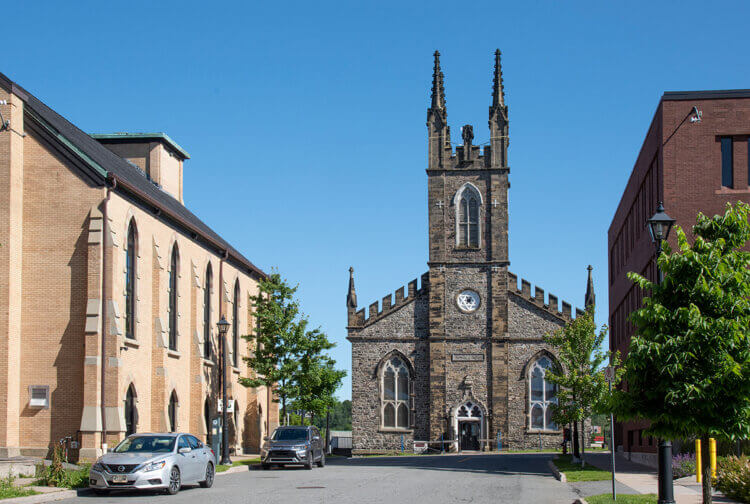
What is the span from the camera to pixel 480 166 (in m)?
59.6

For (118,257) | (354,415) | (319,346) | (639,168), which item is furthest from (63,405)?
(354,415)

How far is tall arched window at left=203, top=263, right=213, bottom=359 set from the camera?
1629 inches

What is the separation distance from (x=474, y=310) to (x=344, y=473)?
29629 mm

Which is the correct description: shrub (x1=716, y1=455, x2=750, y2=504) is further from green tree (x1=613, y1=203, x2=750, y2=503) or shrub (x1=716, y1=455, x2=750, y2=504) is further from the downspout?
the downspout

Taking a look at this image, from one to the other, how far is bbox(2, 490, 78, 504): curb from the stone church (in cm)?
3856

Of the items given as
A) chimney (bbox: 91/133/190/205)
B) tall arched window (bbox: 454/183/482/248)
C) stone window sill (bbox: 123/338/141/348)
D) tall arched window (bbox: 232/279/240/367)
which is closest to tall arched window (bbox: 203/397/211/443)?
tall arched window (bbox: 232/279/240/367)

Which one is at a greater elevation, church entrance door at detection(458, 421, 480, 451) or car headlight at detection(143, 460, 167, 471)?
car headlight at detection(143, 460, 167, 471)

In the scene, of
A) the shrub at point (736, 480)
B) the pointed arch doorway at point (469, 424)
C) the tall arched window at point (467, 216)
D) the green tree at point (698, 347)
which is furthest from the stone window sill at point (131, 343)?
the tall arched window at point (467, 216)

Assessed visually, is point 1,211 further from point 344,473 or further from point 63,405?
point 344,473

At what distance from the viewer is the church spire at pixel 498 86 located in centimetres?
5969

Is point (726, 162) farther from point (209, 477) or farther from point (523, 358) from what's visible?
point (523, 358)

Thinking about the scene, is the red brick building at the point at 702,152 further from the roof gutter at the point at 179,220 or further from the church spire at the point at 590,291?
the church spire at the point at 590,291

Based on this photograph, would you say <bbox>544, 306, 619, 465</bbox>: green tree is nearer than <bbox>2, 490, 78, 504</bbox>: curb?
No

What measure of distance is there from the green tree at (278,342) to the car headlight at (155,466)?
78.0 feet
